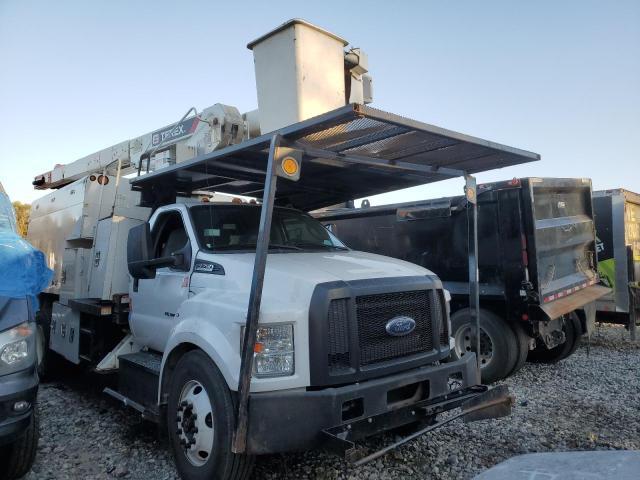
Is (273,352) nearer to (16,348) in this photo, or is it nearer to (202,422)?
(202,422)

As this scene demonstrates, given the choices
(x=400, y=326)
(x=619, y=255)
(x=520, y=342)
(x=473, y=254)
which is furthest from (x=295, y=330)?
(x=619, y=255)

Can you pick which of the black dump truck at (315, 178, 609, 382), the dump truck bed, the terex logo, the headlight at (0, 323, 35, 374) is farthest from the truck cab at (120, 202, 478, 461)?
the terex logo

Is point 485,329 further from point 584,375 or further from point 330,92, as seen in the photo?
point 330,92

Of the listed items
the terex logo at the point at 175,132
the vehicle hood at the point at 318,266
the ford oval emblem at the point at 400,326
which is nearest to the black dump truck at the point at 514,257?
the vehicle hood at the point at 318,266

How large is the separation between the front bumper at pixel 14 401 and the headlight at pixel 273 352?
151cm

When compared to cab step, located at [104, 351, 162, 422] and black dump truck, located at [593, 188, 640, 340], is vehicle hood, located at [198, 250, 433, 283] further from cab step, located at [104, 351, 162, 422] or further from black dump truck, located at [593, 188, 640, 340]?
black dump truck, located at [593, 188, 640, 340]

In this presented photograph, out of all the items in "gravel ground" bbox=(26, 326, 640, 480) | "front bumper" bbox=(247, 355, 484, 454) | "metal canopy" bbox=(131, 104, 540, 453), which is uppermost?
"metal canopy" bbox=(131, 104, 540, 453)

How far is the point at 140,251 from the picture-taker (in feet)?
13.0

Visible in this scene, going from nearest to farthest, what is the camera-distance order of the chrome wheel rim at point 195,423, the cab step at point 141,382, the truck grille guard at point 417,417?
the truck grille guard at point 417,417
the chrome wheel rim at point 195,423
the cab step at point 141,382

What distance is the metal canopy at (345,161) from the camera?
310cm

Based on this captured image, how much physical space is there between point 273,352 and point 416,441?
6.62 feet

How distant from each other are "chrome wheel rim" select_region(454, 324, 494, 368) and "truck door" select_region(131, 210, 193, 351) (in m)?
3.67

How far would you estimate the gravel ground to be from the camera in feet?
12.2

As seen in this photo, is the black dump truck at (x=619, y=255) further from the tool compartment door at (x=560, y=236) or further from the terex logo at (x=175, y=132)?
the terex logo at (x=175, y=132)
